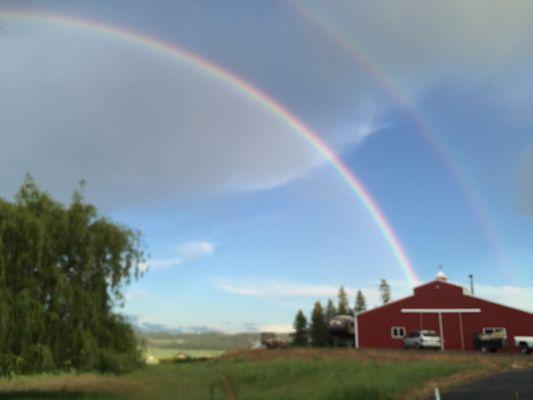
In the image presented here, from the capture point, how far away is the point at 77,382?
112ft

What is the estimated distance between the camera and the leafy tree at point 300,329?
92250 mm

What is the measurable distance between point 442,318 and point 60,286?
126 feet

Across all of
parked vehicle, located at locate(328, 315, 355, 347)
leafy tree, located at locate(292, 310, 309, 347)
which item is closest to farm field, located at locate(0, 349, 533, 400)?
parked vehicle, located at locate(328, 315, 355, 347)

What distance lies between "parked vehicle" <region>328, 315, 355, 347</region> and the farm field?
1762 centimetres

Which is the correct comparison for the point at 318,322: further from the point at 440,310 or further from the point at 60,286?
the point at 60,286

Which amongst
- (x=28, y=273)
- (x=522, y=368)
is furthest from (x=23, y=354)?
(x=522, y=368)

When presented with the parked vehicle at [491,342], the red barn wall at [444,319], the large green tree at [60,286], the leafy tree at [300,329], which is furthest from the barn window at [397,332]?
the leafy tree at [300,329]

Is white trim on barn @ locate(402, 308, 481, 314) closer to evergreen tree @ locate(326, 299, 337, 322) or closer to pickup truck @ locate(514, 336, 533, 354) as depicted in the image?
pickup truck @ locate(514, 336, 533, 354)

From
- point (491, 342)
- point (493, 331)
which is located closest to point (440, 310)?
point (493, 331)

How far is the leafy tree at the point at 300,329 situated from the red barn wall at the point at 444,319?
120 feet

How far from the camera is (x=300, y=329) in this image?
94.1 m

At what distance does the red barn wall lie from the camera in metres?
51.6

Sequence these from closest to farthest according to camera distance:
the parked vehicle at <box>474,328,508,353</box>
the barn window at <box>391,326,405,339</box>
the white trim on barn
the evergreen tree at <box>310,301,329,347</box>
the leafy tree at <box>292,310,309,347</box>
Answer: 1. the parked vehicle at <box>474,328,508,353</box>
2. the white trim on barn
3. the barn window at <box>391,326,405,339</box>
4. the evergreen tree at <box>310,301,329,347</box>
5. the leafy tree at <box>292,310,309,347</box>

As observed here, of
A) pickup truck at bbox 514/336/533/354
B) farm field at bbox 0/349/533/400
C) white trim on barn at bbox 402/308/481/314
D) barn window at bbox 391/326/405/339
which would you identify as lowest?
farm field at bbox 0/349/533/400
